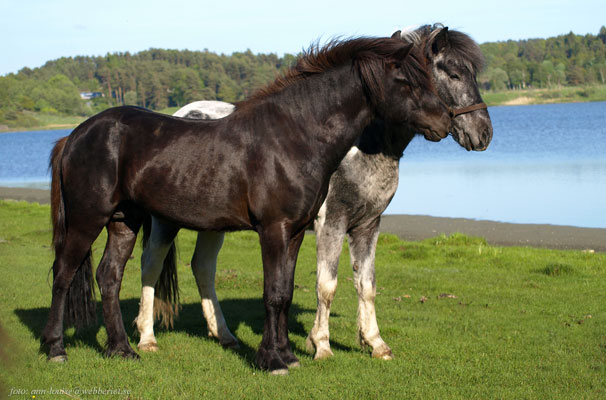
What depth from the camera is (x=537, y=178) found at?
3078 centimetres

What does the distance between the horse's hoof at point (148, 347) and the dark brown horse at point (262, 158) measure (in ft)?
1.38

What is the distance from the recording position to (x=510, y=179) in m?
31.3

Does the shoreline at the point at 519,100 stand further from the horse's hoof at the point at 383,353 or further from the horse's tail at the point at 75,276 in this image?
the horse's hoof at the point at 383,353

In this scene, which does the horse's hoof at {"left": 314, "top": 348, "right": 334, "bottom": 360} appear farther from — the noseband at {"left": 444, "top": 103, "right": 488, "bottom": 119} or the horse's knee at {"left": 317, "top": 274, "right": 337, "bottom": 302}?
the noseband at {"left": 444, "top": 103, "right": 488, "bottom": 119}

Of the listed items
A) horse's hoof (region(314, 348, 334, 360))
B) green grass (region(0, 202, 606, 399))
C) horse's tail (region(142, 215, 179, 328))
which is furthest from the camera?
horse's tail (region(142, 215, 179, 328))

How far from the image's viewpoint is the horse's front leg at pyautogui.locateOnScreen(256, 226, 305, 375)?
5.13 m

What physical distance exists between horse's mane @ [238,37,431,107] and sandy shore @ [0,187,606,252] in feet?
38.4

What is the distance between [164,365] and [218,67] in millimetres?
133865

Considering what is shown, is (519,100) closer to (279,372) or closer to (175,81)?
(175,81)

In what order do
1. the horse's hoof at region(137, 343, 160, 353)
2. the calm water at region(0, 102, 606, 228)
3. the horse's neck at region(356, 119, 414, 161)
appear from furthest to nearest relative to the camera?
the calm water at region(0, 102, 606, 228) → the horse's hoof at region(137, 343, 160, 353) → the horse's neck at region(356, 119, 414, 161)

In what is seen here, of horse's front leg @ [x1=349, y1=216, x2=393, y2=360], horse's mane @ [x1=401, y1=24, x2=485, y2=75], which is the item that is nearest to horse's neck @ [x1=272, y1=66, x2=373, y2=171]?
horse's mane @ [x1=401, y1=24, x2=485, y2=75]

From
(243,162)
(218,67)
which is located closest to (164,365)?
(243,162)

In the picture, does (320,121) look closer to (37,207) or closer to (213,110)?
(213,110)

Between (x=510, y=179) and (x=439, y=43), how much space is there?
2695 cm
